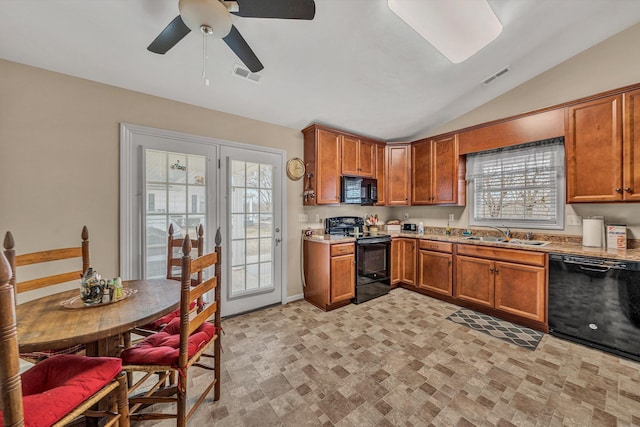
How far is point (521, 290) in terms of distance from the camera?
9.07 ft

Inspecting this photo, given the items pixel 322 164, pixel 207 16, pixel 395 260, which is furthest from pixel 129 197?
pixel 395 260

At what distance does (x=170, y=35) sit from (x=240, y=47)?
0.42 metres

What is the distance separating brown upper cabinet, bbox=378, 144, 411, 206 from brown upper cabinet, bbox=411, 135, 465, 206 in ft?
0.27

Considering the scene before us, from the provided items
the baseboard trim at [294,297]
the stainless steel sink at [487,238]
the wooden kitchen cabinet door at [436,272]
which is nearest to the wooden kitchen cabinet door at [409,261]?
the wooden kitchen cabinet door at [436,272]

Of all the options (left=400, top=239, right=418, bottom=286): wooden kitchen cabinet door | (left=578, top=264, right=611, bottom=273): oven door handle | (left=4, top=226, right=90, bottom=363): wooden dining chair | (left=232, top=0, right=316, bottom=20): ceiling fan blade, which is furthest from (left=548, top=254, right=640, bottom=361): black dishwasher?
(left=4, top=226, right=90, bottom=363): wooden dining chair

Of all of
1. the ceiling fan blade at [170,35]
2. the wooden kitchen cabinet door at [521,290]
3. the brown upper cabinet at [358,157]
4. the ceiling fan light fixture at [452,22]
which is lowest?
the wooden kitchen cabinet door at [521,290]

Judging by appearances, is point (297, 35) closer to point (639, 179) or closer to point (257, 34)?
point (257, 34)

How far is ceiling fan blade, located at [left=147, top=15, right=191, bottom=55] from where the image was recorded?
56.5 inches

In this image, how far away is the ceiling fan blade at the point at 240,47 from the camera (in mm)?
1528

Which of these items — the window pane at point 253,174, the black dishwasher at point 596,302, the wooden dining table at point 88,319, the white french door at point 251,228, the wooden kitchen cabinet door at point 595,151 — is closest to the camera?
the wooden dining table at point 88,319

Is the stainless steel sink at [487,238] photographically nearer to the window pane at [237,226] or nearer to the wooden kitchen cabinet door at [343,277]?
the wooden kitchen cabinet door at [343,277]

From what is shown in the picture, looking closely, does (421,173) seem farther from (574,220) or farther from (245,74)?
(245,74)

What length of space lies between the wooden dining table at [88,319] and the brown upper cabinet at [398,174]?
3553 millimetres

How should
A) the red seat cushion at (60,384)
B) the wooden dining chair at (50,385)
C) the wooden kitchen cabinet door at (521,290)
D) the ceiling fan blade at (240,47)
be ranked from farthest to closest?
1. the wooden kitchen cabinet door at (521,290)
2. the ceiling fan blade at (240,47)
3. the red seat cushion at (60,384)
4. the wooden dining chair at (50,385)
